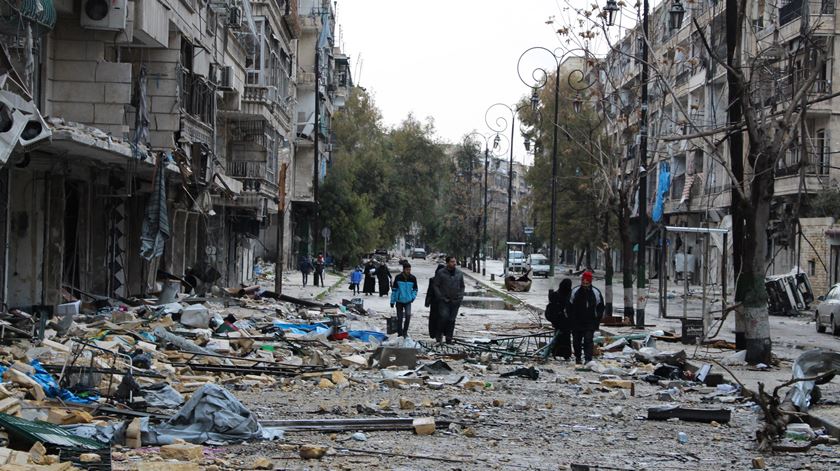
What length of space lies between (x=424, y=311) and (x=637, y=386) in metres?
19.3

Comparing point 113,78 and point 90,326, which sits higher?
point 113,78

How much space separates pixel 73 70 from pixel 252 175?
20279 mm

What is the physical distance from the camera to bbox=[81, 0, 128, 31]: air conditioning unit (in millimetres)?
21297

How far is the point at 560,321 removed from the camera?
18.9 meters

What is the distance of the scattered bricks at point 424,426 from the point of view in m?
10.3

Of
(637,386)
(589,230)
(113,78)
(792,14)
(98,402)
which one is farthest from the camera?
(589,230)

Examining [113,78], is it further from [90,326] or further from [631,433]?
[631,433]

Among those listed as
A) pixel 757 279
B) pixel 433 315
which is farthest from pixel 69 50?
pixel 757 279

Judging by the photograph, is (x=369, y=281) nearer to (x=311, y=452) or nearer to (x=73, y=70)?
(x=73, y=70)

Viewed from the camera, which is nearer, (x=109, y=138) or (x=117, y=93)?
(x=109, y=138)

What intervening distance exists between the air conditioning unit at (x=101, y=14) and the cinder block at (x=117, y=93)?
131cm

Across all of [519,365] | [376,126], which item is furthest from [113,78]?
[376,126]

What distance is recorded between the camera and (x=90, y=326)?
723 inches

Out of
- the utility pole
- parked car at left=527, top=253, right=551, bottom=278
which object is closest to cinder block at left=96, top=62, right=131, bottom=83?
the utility pole
